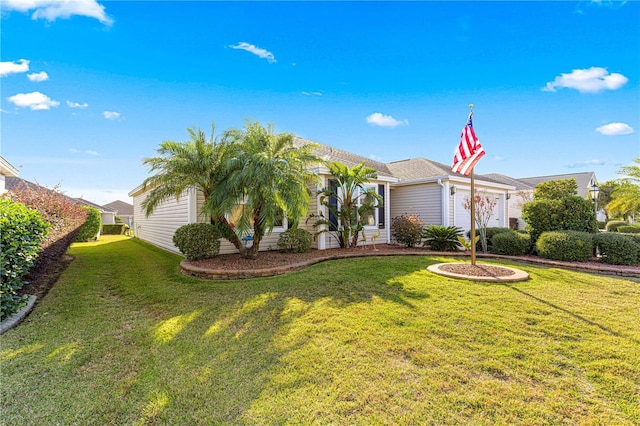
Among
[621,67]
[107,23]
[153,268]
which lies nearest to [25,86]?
[107,23]

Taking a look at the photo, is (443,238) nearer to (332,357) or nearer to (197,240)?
(197,240)

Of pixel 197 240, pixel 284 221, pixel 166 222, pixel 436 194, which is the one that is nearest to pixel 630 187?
pixel 436 194

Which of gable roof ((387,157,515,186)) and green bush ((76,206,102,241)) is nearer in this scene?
gable roof ((387,157,515,186))

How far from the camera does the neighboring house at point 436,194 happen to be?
41.8ft

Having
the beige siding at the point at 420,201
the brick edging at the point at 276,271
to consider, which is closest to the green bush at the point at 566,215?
the brick edging at the point at 276,271

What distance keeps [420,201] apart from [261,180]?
350 inches

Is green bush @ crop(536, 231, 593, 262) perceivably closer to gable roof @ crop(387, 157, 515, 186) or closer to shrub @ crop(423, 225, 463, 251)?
shrub @ crop(423, 225, 463, 251)

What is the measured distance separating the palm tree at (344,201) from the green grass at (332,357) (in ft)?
16.7

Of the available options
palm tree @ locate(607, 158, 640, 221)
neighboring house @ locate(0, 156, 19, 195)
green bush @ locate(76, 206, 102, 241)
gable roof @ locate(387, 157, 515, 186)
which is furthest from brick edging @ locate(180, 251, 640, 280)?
green bush @ locate(76, 206, 102, 241)

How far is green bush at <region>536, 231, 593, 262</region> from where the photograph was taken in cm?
851

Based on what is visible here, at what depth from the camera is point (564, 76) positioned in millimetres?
10039

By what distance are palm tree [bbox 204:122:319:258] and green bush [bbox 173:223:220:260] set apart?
3.17 ft

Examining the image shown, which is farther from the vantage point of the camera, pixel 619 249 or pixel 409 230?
pixel 409 230

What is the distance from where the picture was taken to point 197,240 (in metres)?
8.42
